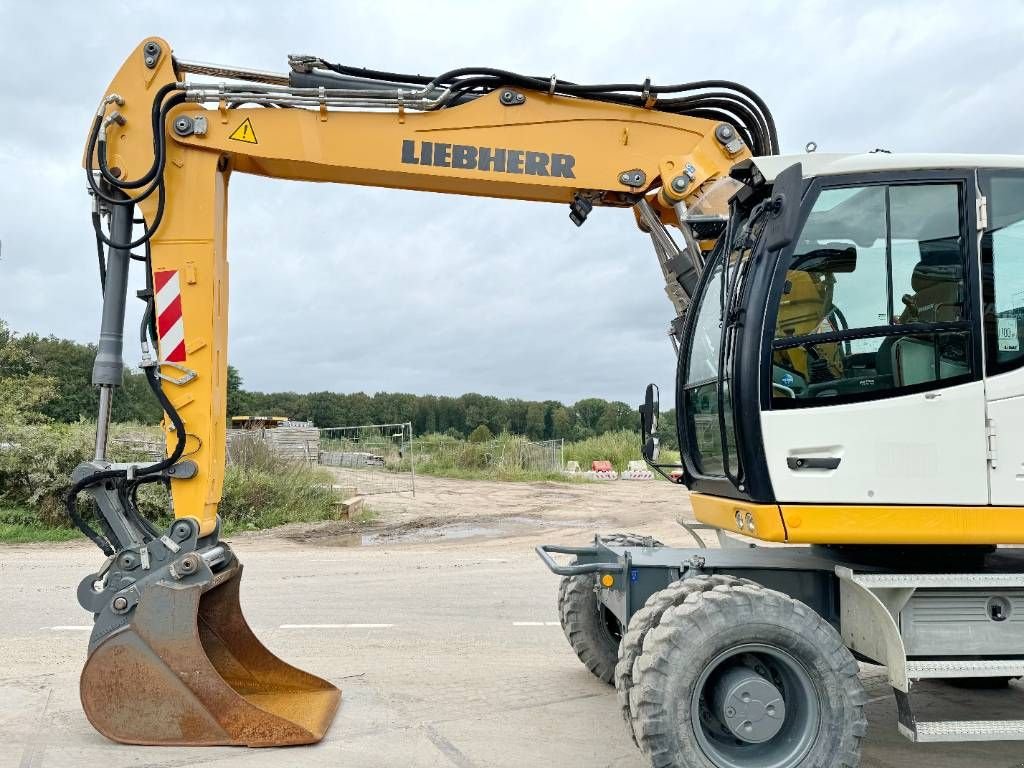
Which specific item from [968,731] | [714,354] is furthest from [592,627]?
[968,731]

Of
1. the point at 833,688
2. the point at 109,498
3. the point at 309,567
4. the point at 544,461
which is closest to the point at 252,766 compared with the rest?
the point at 109,498

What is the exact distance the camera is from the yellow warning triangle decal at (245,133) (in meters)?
5.52

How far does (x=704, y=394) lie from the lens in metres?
4.90

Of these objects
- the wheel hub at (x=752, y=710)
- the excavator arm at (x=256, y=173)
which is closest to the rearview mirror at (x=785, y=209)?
the excavator arm at (x=256, y=173)

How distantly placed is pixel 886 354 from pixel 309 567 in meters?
8.97

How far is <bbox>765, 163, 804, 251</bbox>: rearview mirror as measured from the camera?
4.26 m

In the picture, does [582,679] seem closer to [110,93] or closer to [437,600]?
[437,600]

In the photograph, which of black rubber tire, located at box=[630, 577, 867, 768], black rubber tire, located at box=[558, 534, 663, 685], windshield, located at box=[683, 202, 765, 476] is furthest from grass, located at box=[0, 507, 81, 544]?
black rubber tire, located at box=[630, 577, 867, 768]

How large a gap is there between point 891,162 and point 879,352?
0.95 m

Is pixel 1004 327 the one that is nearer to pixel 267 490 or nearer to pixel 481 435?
pixel 267 490

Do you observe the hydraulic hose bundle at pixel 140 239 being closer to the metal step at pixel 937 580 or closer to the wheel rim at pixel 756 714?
the wheel rim at pixel 756 714

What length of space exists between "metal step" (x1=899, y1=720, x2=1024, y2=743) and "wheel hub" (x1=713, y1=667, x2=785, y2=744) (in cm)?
59

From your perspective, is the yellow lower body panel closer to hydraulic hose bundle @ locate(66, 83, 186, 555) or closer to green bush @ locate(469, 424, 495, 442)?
hydraulic hose bundle @ locate(66, 83, 186, 555)

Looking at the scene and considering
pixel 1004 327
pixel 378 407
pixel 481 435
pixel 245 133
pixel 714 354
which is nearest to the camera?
pixel 1004 327
